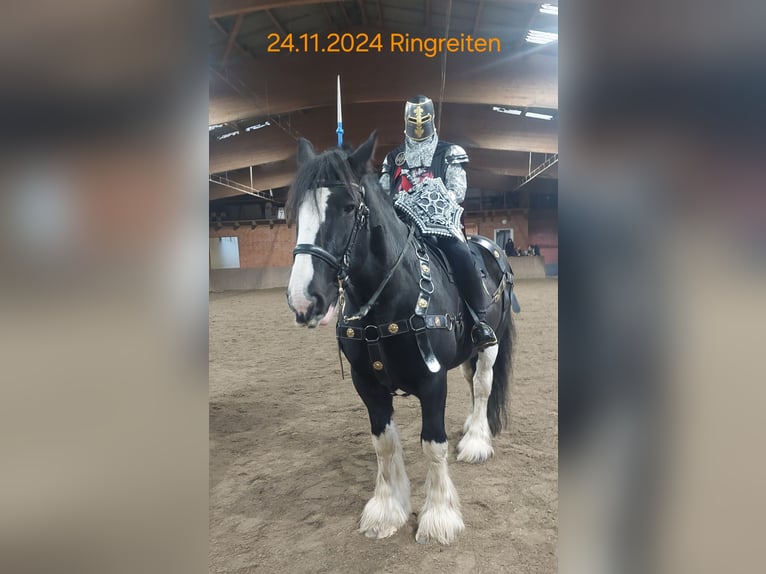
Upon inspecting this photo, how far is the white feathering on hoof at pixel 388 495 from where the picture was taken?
4.56 feet

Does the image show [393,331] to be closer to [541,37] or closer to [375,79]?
[375,79]

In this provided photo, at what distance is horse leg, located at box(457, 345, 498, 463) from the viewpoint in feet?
5.92

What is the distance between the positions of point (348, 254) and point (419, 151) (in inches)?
24.2

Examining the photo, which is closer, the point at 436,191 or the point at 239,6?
the point at 239,6

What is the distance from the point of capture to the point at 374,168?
1.28 metres

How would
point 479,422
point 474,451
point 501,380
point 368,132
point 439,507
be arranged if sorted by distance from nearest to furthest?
point 368,132, point 439,507, point 474,451, point 479,422, point 501,380

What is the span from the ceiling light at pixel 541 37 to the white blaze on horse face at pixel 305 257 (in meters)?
0.78

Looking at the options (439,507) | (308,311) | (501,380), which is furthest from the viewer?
(501,380)

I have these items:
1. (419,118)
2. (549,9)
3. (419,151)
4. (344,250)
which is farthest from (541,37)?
(344,250)
